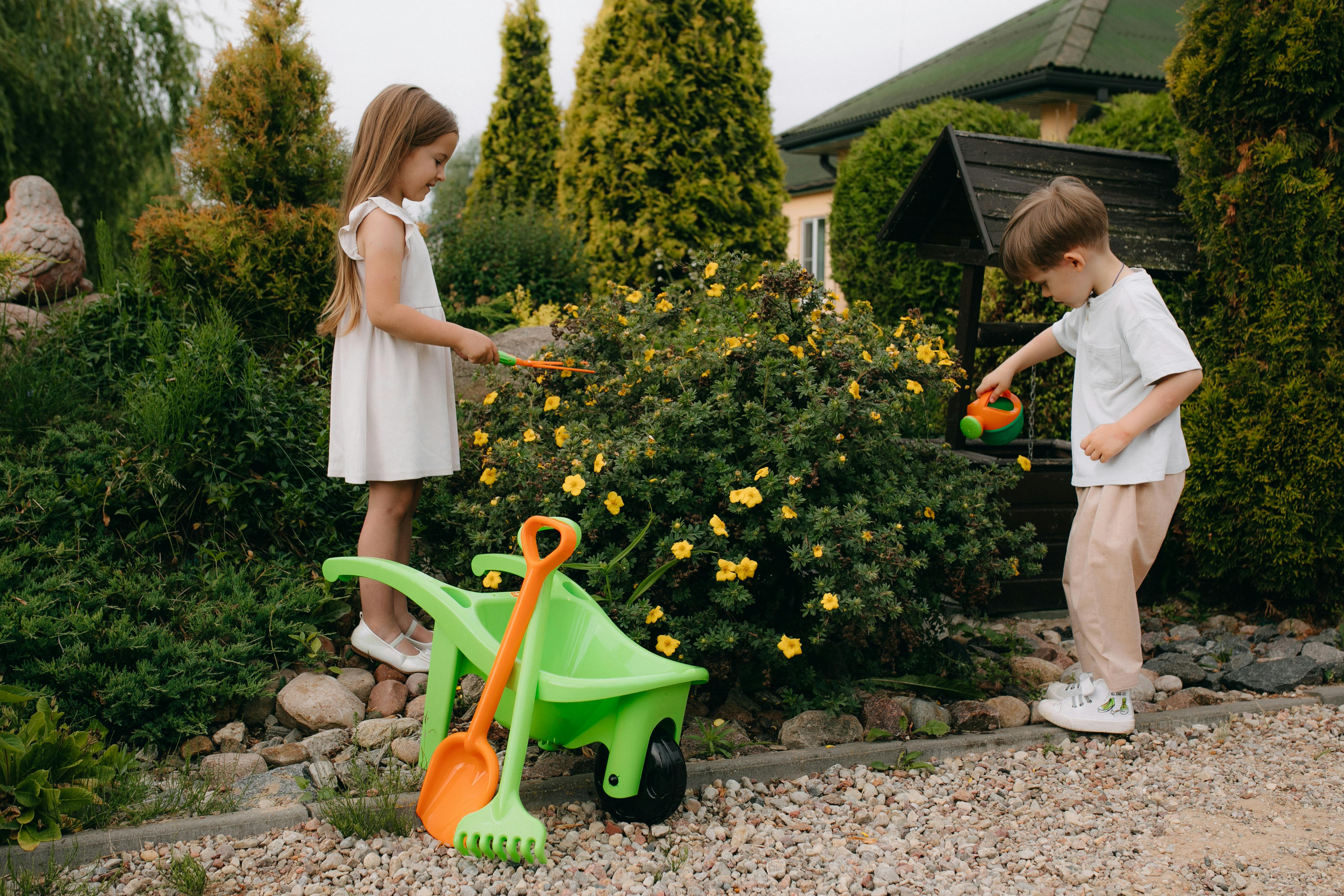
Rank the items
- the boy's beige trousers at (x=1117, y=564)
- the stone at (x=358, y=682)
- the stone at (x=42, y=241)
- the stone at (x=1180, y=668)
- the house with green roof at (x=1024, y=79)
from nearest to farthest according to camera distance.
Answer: the boy's beige trousers at (x=1117, y=564) < the stone at (x=358, y=682) < the stone at (x=1180, y=668) < the stone at (x=42, y=241) < the house with green roof at (x=1024, y=79)

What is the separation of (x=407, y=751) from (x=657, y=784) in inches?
33.7

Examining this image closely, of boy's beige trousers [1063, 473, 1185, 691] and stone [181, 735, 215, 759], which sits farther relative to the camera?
boy's beige trousers [1063, 473, 1185, 691]

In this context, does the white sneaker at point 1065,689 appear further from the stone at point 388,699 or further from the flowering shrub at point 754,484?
the stone at point 388,699

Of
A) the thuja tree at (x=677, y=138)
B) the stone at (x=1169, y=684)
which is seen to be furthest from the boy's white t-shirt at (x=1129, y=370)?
the thuja tree at (x=677, y=138)

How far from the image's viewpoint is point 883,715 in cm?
269

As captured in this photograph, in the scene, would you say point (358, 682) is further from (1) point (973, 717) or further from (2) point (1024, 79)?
(2) point (1024, 79)

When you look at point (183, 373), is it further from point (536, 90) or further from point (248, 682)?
point (536, 90)

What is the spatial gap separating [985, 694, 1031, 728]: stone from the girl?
6.07 ft

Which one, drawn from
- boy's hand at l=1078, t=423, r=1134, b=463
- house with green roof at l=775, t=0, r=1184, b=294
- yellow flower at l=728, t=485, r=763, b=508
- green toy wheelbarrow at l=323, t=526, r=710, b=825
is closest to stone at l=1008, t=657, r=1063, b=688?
boy's hand at l=1078, t=423, r=1134, b=463

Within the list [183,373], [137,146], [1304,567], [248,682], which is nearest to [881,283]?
[1304,567]

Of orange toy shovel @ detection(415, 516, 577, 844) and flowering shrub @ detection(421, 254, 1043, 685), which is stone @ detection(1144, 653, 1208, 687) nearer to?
flowering shrub @ detection(421, 254, 1043, 685)

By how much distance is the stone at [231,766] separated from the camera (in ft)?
7.78

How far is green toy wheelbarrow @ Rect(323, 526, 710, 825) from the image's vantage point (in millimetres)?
1977

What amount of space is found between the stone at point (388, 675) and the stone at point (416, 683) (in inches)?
0.8
